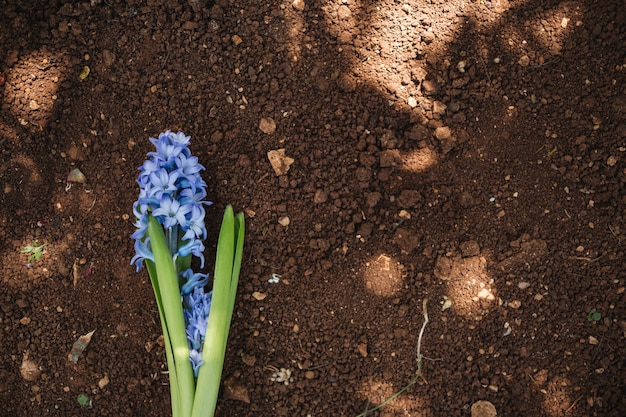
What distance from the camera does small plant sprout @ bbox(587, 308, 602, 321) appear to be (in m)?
2.48

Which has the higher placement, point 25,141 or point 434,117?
point 434,117

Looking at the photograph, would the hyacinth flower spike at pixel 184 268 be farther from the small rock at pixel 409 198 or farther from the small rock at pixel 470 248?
the small rock at pixel 470 248

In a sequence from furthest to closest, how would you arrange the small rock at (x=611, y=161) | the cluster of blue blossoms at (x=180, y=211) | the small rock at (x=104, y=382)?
1. the small rock at (x=104, y=382)
2. the small rock at (x=611, y=161)
3. the cluster of blue blossoms at (x=180, y=211)

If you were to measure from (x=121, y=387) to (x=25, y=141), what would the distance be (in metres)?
1.08

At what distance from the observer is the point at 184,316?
237cm

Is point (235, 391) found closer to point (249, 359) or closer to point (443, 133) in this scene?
point (249, 359)

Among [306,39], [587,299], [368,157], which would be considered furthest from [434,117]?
[587,299]

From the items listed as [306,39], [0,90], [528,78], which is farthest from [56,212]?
[528,78]

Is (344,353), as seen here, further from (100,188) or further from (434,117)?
(100,188)

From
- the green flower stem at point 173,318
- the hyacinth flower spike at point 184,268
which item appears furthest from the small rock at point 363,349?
the green flower stem at point 173,318

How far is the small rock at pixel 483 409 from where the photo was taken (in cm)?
248

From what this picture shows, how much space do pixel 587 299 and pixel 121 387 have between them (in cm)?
189

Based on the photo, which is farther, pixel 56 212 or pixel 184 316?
pixel 56 212

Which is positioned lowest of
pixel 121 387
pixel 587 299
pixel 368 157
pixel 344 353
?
pixel 121 387
